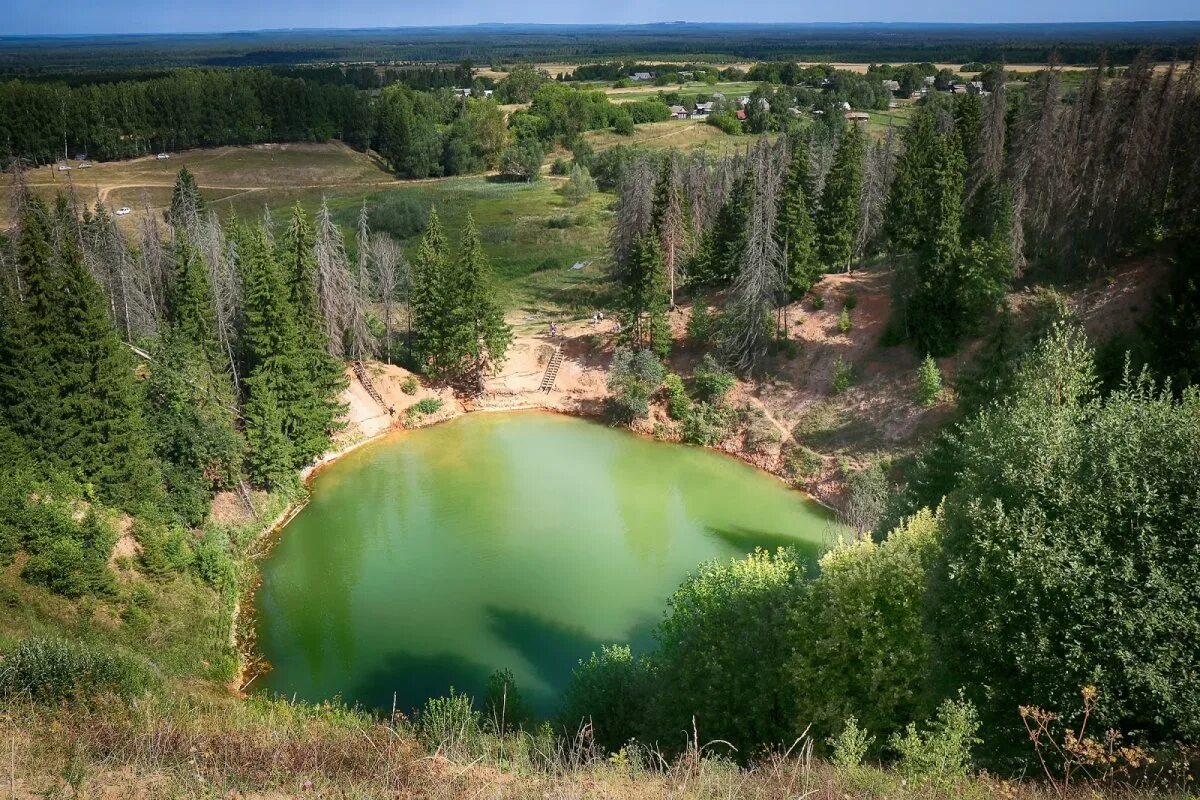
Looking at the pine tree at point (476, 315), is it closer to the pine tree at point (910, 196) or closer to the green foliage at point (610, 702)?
the pine tree at point (910, 196)

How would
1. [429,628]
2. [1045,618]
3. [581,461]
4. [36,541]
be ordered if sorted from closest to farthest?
1. [1045,618]
2. [36,541]
3. [429,628]
4. [581,461]

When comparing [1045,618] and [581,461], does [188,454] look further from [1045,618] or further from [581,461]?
[1045,618]

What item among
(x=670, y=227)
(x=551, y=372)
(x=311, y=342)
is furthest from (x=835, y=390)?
(x=311, y=342)

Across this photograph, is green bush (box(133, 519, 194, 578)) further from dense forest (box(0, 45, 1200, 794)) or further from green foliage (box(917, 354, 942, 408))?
green foliage (box(917, 354, 942, 408))

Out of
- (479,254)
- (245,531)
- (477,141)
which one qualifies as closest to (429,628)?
(245,531)

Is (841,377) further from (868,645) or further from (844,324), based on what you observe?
(868,645)

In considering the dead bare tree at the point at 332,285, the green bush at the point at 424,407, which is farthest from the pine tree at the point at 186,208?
the green bush at the point at 424,407

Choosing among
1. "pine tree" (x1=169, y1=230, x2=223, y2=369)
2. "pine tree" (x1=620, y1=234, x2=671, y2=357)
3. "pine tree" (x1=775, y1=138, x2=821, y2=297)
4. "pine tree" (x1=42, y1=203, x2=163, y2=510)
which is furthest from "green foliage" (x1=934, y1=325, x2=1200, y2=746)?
"pine tree" (x1=169, y1=230, x2=223, y2=369)
